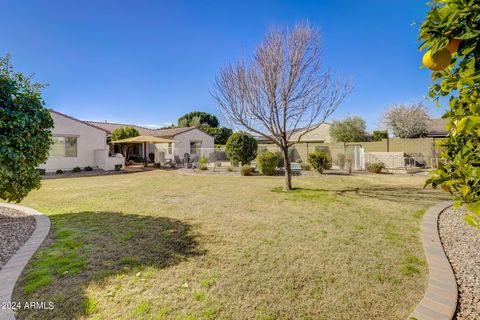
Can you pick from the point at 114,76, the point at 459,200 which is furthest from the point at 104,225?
the point at 114,76

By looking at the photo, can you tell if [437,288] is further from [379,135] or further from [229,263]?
[379,135]

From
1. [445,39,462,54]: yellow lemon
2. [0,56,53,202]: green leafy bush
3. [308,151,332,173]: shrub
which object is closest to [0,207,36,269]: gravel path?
[0,56,53,202]: green leafy bush

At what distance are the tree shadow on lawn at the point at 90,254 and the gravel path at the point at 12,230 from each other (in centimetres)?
40

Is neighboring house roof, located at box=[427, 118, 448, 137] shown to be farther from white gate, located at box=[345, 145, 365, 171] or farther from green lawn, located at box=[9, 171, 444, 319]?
green lawn, located at box=[9, 171, 444, 319]

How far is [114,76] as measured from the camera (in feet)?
49.6

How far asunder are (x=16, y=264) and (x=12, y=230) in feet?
6.49

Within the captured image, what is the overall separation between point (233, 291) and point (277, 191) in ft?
22.5

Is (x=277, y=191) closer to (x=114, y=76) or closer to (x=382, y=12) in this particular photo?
(x=382, y=12)

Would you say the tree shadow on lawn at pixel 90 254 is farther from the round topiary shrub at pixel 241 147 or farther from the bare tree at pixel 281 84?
the round topiary shrub at pixel 241 147

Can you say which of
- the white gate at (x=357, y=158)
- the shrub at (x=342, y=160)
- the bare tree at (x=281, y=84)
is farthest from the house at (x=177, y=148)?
the bare tree at (x=281, y=84)

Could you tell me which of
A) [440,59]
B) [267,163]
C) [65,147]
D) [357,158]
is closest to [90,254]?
[440,59]

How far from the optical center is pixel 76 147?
59.1ft

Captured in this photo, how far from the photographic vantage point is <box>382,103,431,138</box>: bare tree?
28.5 m

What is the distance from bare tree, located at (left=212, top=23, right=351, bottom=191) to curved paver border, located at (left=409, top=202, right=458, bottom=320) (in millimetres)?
5832
